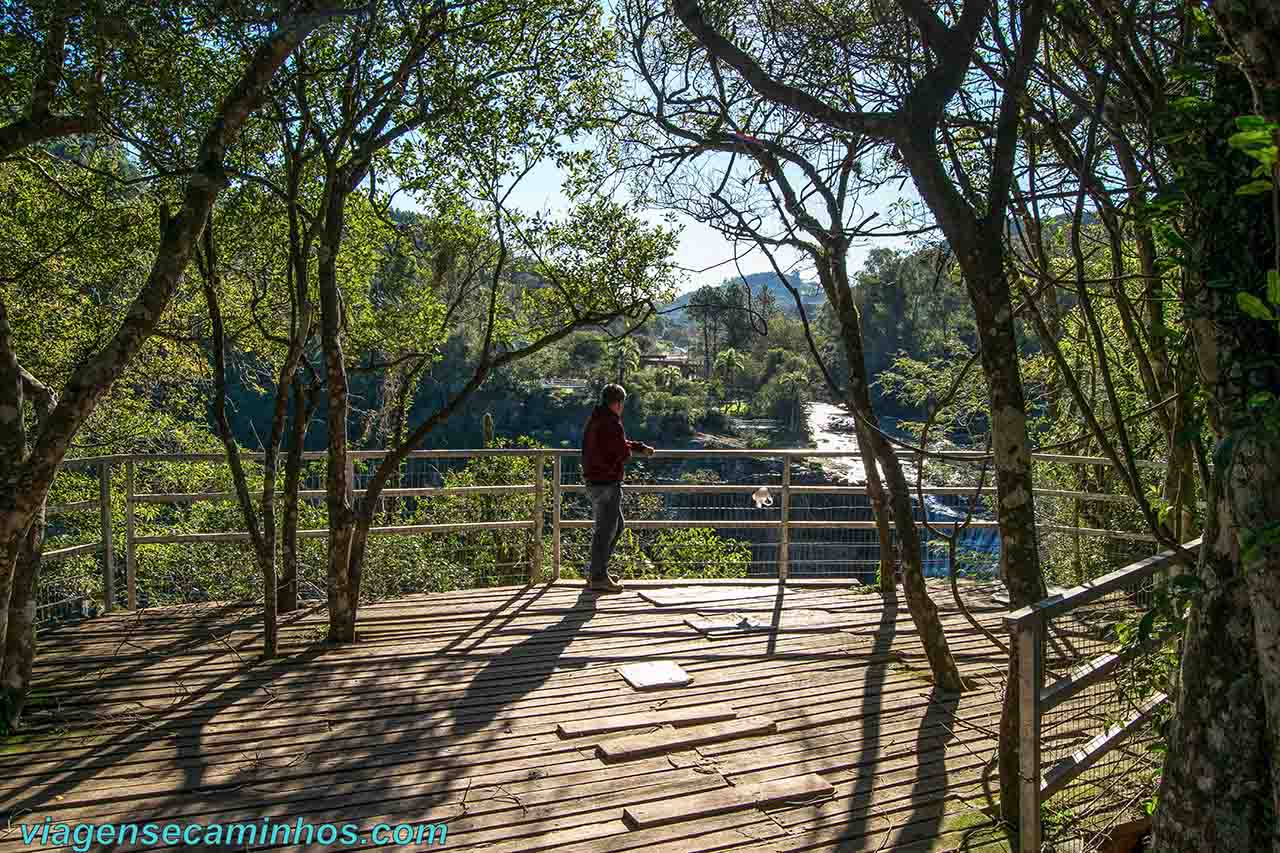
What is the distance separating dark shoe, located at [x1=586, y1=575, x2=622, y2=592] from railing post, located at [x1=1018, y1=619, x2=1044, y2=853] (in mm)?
4923

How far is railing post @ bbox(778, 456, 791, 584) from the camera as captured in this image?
727 cm

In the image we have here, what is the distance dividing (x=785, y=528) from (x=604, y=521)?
1.48m

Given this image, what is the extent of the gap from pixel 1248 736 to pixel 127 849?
3510 mm

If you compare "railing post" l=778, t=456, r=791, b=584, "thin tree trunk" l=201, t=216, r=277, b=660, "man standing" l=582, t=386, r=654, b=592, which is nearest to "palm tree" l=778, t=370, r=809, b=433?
"railing post" l=778, t=456, r=791, b=584

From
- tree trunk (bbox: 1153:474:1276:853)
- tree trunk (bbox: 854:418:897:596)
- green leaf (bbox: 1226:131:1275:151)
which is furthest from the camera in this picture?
tree trunk (bbox: 854:418:897:596)

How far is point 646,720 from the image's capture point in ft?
14.7

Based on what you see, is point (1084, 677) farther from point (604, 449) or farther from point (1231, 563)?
point (604, 449)

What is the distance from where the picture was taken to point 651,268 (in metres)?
6.94

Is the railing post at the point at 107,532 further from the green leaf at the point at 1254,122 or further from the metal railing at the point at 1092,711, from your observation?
the green leaf at the point at 1254,122

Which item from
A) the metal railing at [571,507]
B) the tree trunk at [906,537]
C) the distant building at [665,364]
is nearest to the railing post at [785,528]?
the metal railing at [571,507]

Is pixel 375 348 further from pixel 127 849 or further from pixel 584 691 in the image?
pixel 127 849

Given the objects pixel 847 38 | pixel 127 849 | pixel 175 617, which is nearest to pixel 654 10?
pixel 847 38

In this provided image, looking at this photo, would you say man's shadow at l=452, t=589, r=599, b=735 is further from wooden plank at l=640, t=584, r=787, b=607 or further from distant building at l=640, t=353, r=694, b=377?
distant building at l=640, t=353, r=694, b=377

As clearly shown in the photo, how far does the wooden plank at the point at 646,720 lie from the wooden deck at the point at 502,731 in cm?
5
